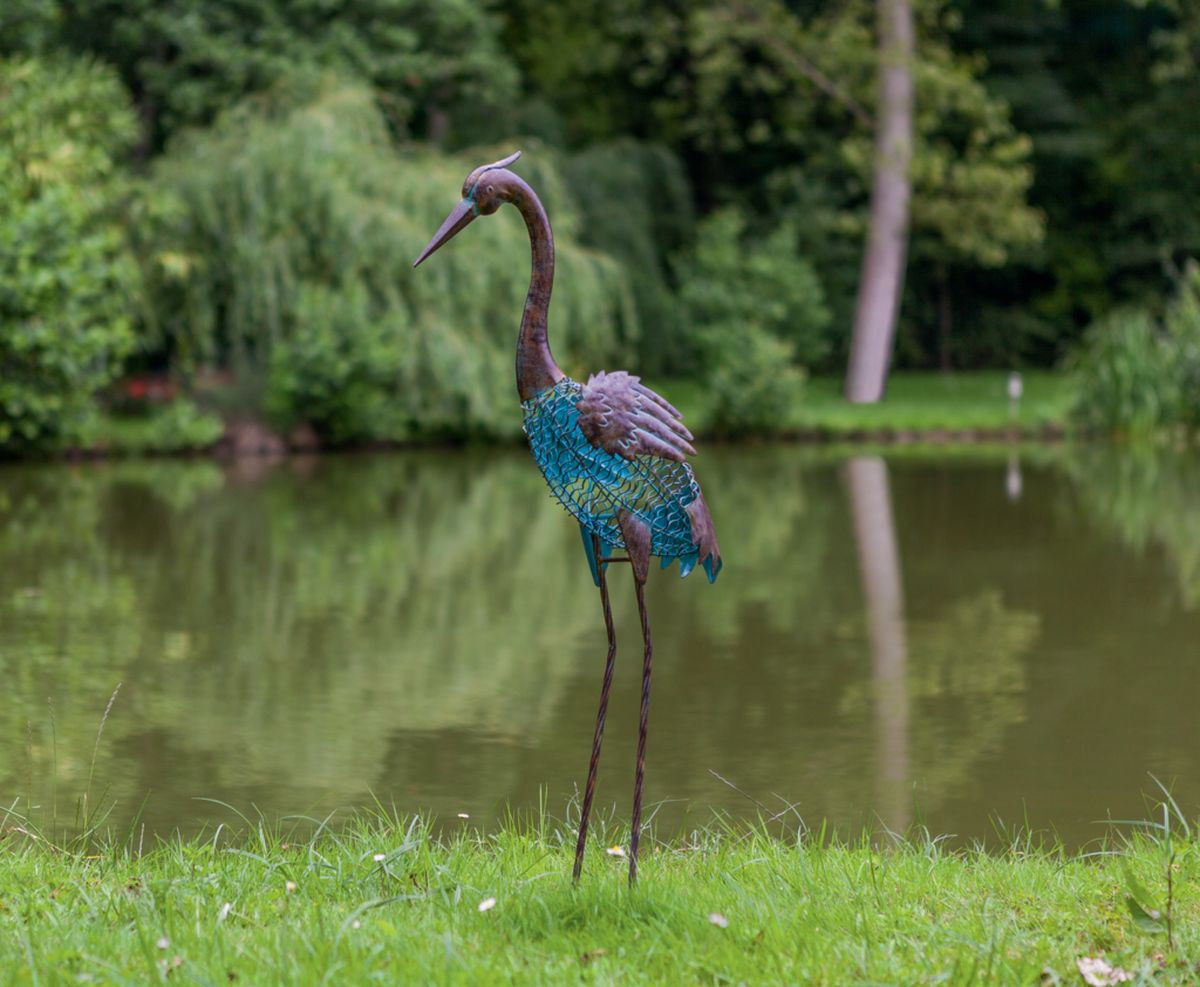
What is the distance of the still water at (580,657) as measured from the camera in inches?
233

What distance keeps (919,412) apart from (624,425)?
58.1 ft

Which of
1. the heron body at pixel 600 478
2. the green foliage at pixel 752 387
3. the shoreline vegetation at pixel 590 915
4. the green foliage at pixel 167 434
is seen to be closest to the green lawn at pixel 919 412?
the green foliage at pixel 752 387

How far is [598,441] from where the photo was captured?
3977 mm

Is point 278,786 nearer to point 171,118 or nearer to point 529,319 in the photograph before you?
point 529,319

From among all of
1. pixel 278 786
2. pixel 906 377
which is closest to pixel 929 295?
pixel 906 377

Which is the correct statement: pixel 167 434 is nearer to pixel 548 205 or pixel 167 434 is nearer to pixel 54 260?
pixel 54 260

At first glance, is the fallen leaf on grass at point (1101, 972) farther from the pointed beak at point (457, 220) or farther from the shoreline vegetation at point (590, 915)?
the pointed beak at point (457, 220)

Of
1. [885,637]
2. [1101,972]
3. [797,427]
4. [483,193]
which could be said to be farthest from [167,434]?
[1101,972]

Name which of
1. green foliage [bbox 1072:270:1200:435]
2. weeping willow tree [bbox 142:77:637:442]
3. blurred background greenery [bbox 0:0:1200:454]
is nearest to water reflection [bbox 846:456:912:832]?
weeping willow tree [bbox 142:77:637:442]

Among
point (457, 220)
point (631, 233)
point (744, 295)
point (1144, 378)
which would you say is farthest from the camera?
point (631, 233)

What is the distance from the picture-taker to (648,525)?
4.05m

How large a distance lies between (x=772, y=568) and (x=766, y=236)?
17812 mm

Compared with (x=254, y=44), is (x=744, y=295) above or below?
below

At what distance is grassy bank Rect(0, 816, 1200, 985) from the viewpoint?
3402 millimetres
